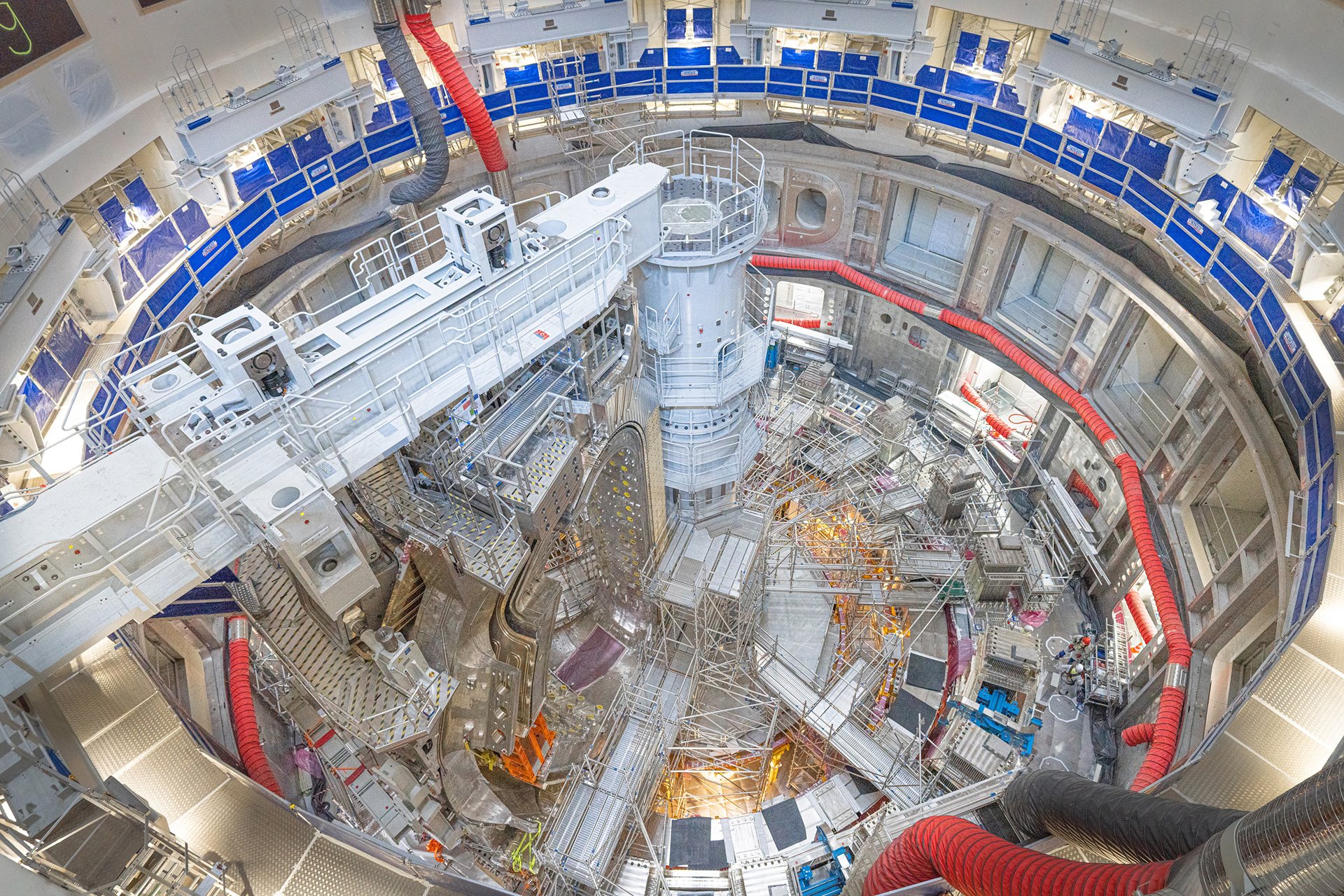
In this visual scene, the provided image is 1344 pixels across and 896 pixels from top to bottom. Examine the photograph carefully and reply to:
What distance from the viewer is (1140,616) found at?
16.2m

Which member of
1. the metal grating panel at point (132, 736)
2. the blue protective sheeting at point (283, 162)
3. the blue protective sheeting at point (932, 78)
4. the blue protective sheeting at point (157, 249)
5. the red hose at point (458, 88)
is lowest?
the metal grating panel at point (132, 736)

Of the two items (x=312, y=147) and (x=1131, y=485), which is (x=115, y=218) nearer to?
(x=312, y=147)

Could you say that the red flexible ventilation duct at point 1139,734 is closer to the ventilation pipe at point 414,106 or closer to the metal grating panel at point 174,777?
the metal grating panel at point 174,777

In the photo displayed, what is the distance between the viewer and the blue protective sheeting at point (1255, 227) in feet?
40.1

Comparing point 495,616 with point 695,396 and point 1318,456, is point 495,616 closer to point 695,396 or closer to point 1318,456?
point 695,396

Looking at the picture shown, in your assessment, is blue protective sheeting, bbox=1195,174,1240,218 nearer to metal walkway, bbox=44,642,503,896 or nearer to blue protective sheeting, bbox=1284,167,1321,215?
blue protective sheeting, bbox=1284,167,1321,215

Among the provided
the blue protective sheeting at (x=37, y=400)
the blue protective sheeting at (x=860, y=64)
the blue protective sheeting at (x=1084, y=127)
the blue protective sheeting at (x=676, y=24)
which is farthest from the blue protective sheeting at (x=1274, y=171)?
the blue protective sheeting at (x=37, y=400)

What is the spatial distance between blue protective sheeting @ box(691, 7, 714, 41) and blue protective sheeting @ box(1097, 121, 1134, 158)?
9455 millimetres

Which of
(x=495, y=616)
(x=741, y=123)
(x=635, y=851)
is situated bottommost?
(x=635, y=851)

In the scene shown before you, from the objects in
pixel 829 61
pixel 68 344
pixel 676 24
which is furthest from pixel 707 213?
pixel 68 344

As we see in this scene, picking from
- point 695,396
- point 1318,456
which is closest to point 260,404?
point 695,396

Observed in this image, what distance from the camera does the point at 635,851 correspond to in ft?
46.6

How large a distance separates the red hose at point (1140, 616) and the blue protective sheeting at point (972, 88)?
36.4 ft

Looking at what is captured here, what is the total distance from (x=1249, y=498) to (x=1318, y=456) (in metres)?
4.67
